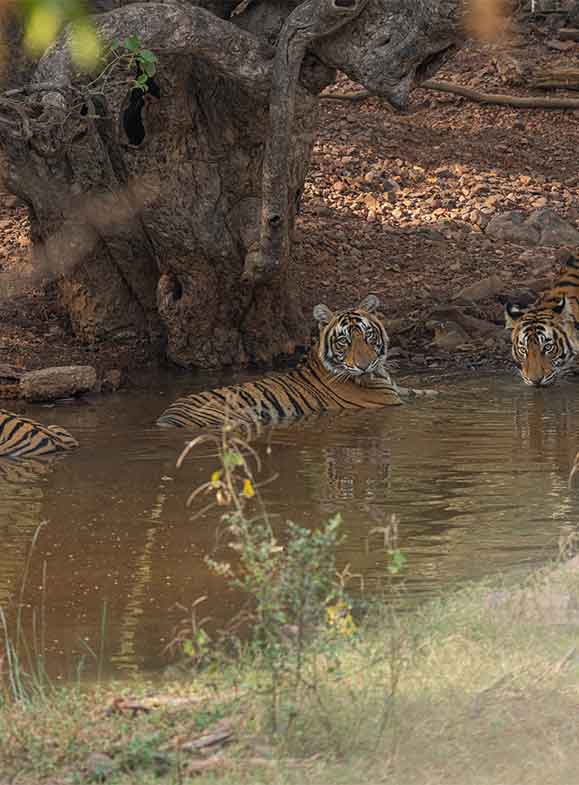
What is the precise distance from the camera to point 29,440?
323 inches

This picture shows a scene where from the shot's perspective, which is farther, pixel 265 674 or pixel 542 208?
pixel 542 208

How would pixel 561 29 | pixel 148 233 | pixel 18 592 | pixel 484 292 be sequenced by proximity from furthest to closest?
pixel 561 29 → pixel 484 292 → pixel 148 233 → pixel 18 592

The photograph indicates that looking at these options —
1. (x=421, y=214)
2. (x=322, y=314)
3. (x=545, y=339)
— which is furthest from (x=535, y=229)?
(x=322, y=314)

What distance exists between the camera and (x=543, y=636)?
443cm

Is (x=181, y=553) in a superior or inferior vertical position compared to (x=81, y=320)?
inferior

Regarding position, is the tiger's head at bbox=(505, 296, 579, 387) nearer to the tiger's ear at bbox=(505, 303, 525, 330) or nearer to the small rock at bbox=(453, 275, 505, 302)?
the tiger's ear at bbox=(505, 303, 525, 330)

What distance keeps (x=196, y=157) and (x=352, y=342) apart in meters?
1.87

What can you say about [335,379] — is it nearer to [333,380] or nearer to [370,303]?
[333,380]

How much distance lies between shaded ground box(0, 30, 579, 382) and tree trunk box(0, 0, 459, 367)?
0.53 meters

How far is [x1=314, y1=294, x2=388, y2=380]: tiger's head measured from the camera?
9.70 metres

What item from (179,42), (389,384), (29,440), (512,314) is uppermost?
(179,42)

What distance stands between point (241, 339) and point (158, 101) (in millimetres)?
2087

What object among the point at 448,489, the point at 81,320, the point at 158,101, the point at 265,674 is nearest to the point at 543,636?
the point at 265,674

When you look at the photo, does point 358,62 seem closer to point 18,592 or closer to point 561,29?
point 18,592
